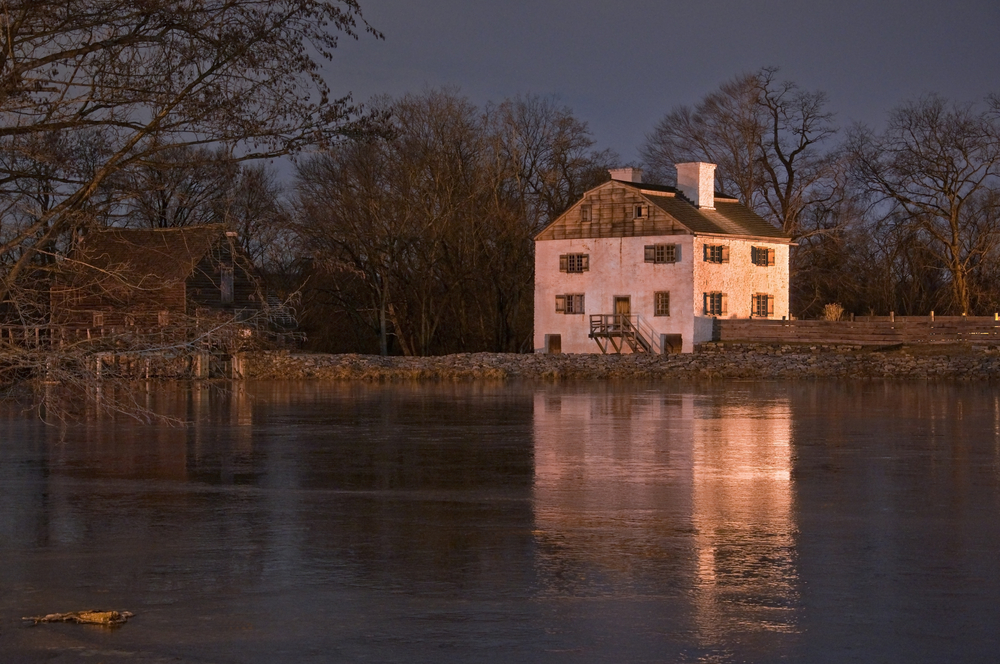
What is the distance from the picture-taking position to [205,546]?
11.7 metres

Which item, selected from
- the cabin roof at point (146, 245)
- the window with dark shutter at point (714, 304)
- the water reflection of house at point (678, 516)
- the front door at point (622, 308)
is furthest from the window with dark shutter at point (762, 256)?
the cabin roof at point (146, 245)

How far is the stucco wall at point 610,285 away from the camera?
62.8 meters

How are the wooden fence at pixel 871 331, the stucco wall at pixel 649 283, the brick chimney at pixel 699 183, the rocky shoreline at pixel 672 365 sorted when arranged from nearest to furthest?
the rocky shoreline at pixel 672 365 < the wooden fence at pixel 871 331 < the stucco wall at pixel 649 283 < the brick chimney at pixel 699 183

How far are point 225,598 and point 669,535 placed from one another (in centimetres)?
451

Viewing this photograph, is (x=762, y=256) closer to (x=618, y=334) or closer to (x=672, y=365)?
(x=618, y=334)

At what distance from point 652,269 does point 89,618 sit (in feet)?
185

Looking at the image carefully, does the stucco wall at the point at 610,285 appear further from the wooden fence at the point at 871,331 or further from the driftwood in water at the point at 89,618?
the driftwood in water at the point at 89,618

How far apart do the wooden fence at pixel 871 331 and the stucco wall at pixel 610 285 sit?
291 cm

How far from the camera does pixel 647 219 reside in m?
64.0

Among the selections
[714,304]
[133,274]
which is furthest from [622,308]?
[133,274]

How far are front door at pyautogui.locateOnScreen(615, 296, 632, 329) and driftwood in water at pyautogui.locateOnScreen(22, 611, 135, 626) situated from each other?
55.6 meters

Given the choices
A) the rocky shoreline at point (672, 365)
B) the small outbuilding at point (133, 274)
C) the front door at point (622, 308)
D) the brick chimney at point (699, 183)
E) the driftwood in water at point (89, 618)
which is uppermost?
the brick chimney at point (699, 183)

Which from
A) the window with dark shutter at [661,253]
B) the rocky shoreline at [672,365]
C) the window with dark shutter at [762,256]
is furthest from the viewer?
the window with dark shutter at [762,256]

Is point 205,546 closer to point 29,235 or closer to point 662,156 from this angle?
point 29,235
